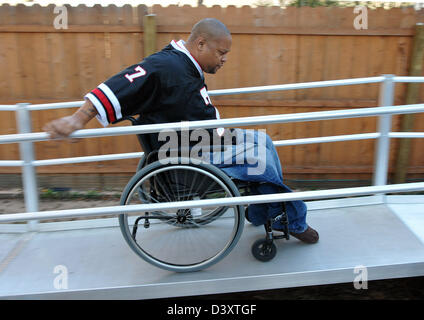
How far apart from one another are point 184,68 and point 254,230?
1.10m

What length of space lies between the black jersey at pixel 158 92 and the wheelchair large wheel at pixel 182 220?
10.8 inches

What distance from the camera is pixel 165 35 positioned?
379cm

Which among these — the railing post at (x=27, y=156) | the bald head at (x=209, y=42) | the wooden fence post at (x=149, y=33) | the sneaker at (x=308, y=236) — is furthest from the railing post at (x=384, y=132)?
the railing post at (x=27, y=156)

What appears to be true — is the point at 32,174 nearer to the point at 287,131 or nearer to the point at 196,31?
the point at 196,31

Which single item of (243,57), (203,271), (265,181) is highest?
(243,57)

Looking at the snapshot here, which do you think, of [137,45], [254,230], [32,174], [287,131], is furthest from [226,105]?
[32,174]

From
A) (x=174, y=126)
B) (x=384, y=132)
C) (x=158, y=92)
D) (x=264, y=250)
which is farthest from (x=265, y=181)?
(x=384, y=132)

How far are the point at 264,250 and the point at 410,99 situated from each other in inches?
106

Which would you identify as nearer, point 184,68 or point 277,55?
point 184,68

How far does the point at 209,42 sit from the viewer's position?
200 cm

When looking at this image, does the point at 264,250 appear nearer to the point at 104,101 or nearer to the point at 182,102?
the point at 182,102

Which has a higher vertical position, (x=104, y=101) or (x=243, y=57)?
(x=243, y=57)

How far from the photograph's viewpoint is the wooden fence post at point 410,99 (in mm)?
3730
